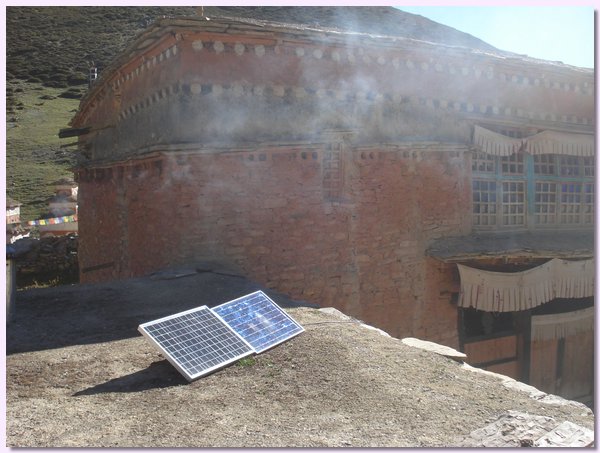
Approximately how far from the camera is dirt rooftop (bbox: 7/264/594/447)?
150 inches

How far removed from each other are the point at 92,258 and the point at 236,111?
6217 mm

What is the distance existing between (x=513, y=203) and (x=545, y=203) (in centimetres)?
92

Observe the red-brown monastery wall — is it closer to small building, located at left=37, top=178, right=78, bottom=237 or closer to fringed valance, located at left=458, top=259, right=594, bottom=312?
fringed valance, located at left=458, top=259, right=594, bottom=312

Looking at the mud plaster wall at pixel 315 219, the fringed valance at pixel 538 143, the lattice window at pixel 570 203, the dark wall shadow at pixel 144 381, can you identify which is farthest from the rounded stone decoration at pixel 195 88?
the lattice window at pixel 570 203

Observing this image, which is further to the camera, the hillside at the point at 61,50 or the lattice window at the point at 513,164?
the hillside at the point at 61,50

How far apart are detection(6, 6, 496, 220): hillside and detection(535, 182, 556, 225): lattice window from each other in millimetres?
24535

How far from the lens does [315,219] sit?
8.85 meters

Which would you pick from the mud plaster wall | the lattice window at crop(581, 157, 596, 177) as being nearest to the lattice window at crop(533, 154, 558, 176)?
the lattice window at crop(581, 157, 596, 177)

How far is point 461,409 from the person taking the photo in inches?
171

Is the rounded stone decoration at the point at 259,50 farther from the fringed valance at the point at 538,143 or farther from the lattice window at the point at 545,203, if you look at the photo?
the lattice window at the point at 545,203

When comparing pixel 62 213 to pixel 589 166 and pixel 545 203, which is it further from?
pixel 589 166

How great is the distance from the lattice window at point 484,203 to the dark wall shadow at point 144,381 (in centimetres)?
722

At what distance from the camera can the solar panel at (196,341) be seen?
4891 millimetres

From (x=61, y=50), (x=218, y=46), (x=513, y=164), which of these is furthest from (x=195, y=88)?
(x=61, y=50)
